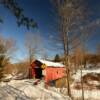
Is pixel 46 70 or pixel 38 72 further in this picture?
pixel 38 72

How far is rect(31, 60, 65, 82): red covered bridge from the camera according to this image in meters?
29.1

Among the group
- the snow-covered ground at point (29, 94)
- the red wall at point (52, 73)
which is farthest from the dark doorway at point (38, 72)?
the snow-covered ground at point (29, 94)

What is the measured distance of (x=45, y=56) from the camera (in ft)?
179

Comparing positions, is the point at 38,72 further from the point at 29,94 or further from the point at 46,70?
the point at 29,94

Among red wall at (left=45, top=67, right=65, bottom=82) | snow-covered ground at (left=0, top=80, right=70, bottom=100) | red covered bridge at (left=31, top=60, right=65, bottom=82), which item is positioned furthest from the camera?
red wall at (left=45, top=67, right=65, bottom=82)

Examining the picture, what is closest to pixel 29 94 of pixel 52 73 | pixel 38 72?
pixel 52 73

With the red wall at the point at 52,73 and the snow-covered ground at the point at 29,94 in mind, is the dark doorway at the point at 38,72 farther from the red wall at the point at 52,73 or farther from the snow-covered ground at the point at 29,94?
the snow-covered ground at the point at 29,94

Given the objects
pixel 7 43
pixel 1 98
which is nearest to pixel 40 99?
pixel 1 98

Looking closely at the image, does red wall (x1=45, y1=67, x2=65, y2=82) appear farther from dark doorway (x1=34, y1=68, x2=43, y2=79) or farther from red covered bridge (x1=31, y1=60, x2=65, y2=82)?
dark doorway (x1=34, y1=68, x2=43, y2=79)

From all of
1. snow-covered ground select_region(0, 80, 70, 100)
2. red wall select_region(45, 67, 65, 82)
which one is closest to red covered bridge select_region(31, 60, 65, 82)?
red wall select_region(45, 67, 65, 82)

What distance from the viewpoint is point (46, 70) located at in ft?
95.7

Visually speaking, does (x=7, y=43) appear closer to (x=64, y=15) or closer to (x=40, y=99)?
(x=64, y=15)

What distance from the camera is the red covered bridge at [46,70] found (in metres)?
29.1

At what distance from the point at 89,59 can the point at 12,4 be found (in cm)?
5089
